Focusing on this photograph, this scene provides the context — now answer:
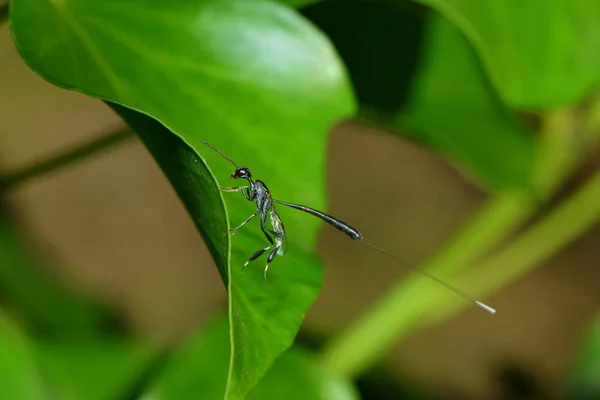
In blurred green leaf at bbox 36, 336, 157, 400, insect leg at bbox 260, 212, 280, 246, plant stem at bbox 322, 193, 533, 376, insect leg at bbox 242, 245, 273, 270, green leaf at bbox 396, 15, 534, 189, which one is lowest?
blurred green leaf at bbox 36, 336, 157, 400

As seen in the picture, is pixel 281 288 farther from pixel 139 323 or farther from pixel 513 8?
pixel 139 323

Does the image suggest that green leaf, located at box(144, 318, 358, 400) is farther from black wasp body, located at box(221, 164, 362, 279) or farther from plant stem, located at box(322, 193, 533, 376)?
black wasp body, located at box(221, 164, 362, 279)

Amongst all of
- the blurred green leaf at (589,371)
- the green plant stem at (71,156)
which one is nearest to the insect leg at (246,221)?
the green plant stem at (71,156)

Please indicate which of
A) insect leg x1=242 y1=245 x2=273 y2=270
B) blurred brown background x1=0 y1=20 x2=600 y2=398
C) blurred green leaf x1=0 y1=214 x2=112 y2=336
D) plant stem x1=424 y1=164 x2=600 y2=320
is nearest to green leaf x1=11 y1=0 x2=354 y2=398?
insect leg x1=242 y1=245 x2=273 y2=270

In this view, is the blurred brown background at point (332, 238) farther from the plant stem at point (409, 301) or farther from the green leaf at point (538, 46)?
the green leaf at point (538, 46)

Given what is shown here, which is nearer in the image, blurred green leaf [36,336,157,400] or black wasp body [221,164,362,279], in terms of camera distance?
black wasp body [221,164,362,279]

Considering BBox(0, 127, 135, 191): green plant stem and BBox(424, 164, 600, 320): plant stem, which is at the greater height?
BBox(0, 127, 135, 191): green plant stem

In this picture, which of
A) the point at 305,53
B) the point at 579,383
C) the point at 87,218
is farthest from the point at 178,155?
the point at 87,218

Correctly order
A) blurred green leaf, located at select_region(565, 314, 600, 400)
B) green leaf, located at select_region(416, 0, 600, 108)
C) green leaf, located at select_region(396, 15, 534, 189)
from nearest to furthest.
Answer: green leaf, located at select_region(416, 0, 600, 108)
green leaf, located at select_region(396, 15, 534, 189)
blurred green leaf, located at select_region(565, 314, 600, 400)
